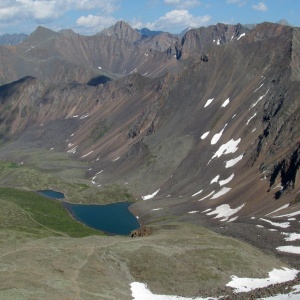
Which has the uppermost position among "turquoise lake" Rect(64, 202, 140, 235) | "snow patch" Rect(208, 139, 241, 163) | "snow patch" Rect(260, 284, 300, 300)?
"snow patch" Rect(208, 139, 241, 163)

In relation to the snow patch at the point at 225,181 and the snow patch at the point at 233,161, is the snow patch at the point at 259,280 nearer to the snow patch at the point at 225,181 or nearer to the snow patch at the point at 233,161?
the snow patch at the point at 225,181

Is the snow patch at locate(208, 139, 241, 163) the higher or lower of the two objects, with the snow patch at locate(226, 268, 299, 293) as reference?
higher

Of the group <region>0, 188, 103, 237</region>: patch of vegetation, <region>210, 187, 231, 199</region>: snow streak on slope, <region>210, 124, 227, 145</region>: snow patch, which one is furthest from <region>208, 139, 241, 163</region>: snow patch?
<region>0, 188, 103, 237</region>: patch of vegetation

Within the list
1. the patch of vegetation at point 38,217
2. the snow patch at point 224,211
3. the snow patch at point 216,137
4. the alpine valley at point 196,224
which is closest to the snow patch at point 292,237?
the alpine valley at point 196,224

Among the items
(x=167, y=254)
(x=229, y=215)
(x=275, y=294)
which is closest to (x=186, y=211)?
(x=229, y=215)

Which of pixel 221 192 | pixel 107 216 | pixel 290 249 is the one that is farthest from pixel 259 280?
pixel 107 216

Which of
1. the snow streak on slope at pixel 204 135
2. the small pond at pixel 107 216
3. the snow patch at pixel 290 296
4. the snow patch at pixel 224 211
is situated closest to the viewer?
the snow patch at pixel 290 296

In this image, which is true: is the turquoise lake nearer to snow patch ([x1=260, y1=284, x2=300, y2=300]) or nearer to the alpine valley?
the alpine valley
